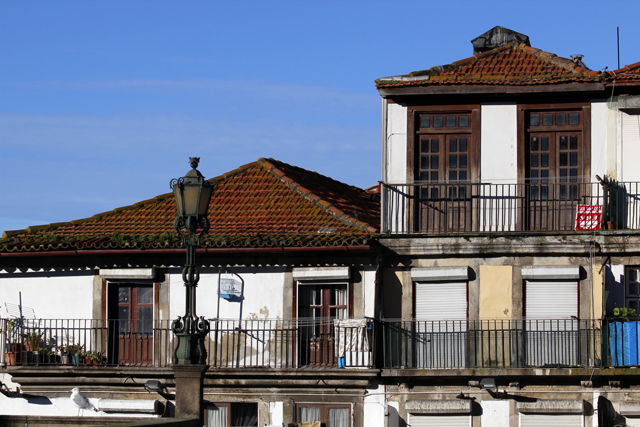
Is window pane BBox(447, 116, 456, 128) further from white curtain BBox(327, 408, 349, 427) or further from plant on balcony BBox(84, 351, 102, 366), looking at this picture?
plant on balcony BBox(84, 351, 102, 366)

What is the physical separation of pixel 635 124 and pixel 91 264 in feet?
38.3

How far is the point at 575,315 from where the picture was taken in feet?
68.1

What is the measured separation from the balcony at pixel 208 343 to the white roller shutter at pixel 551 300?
10.9 ft

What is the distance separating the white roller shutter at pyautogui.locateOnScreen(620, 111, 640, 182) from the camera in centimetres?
2067

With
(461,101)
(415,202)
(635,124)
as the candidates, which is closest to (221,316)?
(415,202)

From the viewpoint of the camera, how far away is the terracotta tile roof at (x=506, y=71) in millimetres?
20750

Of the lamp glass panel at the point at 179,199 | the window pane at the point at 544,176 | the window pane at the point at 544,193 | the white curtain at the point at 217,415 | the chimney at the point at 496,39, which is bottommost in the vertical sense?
the white curtain at the point at 217,415

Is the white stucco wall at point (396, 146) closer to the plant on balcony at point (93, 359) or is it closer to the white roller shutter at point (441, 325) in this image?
the white roller shutter at point (441, 325)

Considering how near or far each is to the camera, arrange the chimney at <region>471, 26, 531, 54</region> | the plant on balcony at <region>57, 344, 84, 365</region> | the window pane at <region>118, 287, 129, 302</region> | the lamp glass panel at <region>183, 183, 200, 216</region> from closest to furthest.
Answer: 1. the lamp glass panel at <region>183, 183, 200, 216</region>
2. the plant on balcony at <region>57, 344, 84, 365</region>
3. the window pane at <region>118, 287, 129, 302</region>
4. the chimney at <region>471, 26, 531, 54</region>

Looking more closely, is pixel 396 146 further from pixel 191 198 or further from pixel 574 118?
pixel 191 198

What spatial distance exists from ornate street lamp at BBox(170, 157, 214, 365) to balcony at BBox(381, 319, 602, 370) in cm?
813

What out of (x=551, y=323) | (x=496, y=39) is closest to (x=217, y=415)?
(x=551, y=323)

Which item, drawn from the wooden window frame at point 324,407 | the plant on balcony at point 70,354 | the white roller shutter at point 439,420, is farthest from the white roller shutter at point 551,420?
the plant on balcony at point 70,354

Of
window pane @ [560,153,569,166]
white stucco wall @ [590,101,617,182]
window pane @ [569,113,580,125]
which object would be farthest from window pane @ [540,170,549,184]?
window pane @ [569,113,580,125]
